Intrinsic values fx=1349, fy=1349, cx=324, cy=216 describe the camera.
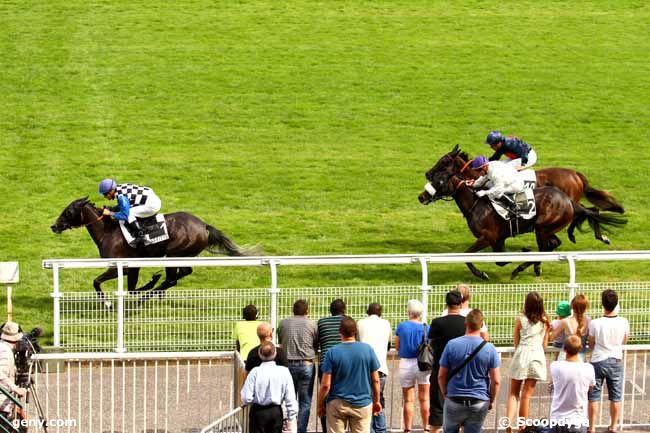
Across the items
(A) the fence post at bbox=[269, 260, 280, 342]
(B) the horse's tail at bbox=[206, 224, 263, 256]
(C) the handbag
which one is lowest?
(C) the handbag

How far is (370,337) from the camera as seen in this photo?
11047 mm

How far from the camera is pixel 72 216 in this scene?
54.2 ft

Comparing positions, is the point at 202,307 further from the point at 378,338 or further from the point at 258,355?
the point at 258,355

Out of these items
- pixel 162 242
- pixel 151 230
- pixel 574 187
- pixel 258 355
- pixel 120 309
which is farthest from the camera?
pixel 574 187

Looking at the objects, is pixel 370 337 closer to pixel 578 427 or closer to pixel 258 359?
pixel 258 359

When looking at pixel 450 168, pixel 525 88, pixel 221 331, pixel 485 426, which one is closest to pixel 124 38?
pixel 525 88

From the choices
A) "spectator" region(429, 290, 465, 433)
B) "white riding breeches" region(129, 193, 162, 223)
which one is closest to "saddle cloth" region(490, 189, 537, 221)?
"white riding breeches" region(129, 193, 162, 223)

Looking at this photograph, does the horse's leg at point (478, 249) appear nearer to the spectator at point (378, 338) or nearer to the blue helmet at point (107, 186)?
the blue helmet at point (107, 186)

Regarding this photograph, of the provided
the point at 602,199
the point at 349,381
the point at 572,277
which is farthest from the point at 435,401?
the point at 602,199

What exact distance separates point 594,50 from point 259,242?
14846mm

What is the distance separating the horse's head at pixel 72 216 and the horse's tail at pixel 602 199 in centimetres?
728

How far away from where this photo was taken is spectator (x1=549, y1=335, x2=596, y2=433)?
32.8ft

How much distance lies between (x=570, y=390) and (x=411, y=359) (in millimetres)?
1620

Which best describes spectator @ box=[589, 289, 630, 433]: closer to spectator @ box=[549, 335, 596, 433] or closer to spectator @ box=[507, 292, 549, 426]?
spectator @ box=[507, 292, 549, 426]
